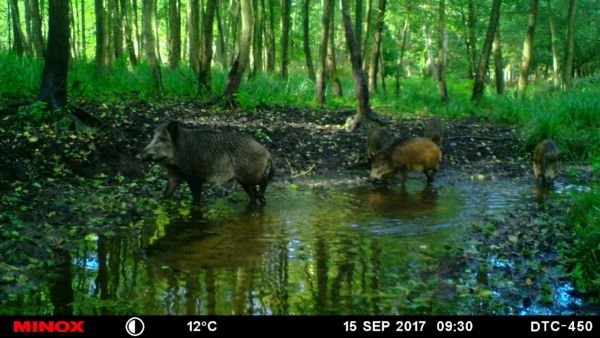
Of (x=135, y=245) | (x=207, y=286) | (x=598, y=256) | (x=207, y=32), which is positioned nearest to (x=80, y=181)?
(x=135, y=245)

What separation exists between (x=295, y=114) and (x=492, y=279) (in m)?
11.5

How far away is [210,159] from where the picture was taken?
9.02 metres

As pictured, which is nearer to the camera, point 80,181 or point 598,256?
point 598,256

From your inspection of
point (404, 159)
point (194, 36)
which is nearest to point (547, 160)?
point (404, 159)

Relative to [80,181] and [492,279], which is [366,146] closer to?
[80,181]

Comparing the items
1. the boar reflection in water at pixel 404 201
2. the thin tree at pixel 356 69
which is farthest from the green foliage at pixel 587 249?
the thin tree at pixel 356 69

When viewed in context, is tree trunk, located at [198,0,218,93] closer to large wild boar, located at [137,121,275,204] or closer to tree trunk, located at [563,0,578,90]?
large wild boar, located at [137,121,275,204]

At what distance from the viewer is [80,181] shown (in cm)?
930

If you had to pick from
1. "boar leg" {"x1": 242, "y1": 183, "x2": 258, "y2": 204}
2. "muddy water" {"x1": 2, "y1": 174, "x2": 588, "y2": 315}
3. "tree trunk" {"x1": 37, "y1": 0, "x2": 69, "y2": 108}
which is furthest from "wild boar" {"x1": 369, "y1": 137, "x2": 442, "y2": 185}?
"tree trunk" {"x1": 37, "y1": 0, "x2": 69, "y2": 108}

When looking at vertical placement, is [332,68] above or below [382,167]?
above

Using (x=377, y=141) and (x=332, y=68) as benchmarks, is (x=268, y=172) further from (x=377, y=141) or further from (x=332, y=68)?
(x=332, y=68)

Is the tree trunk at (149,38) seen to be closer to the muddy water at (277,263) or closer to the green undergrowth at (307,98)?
the green undergrowth at (307,98)

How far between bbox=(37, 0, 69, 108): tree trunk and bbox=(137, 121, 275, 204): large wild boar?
3244mm
